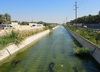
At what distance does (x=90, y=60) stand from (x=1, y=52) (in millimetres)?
8371

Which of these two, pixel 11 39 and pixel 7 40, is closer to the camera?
pixel 7 40

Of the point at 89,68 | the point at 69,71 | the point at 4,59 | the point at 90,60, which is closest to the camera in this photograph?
the point at 69,71

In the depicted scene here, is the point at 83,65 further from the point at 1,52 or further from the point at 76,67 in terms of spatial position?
the point at 1,52

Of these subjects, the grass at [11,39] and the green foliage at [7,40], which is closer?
the green foliage at [7,40]

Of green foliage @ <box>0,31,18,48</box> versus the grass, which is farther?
the grass

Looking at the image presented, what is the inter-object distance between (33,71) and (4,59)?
5.57 metres

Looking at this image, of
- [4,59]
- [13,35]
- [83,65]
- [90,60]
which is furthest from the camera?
[13,35]

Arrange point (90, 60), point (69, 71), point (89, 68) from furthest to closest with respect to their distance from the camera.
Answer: point (90, 60), point (89, 68), point (69, 71)

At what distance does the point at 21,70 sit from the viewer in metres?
13.7

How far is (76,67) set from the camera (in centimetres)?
1433

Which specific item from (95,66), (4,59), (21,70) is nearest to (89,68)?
(95,66)

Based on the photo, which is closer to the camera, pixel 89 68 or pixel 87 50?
pixel 89 68

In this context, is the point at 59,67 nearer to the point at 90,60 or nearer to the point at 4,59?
the point at 90,60

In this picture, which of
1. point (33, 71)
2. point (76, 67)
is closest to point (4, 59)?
point (33, 71)
